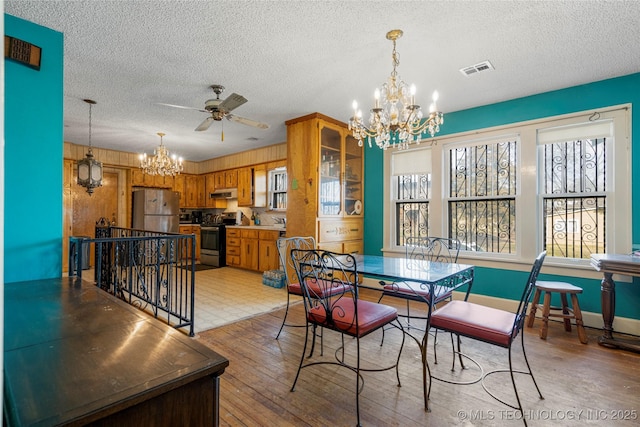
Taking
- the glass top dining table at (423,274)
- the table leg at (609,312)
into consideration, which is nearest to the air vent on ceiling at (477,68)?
the glass top dining table at (423,274)

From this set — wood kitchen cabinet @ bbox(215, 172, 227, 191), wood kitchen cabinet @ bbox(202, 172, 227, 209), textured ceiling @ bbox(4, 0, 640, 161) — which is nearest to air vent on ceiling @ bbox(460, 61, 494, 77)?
textured ceiling @ bbox(4, 0, 640, 161)

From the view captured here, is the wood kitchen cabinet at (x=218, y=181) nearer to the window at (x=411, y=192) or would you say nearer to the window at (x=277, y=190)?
the window at (x=277, y=190)

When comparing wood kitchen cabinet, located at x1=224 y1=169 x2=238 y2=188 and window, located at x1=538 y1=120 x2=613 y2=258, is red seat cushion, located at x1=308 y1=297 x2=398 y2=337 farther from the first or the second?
wood kitchen cabinet, located at x1=224 y1=169 x2=238 y2=188

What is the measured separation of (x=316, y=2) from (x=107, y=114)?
3.72m

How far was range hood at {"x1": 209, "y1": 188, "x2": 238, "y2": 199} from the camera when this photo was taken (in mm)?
7258

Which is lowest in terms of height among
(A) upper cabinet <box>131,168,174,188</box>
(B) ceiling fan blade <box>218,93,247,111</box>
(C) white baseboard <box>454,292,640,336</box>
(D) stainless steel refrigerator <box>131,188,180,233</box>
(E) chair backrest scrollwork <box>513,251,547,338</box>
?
(C) white baseboard <box>454,292,640,336</box>

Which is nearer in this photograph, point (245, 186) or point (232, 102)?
point (232, 102)

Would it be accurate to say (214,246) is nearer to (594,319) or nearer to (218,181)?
(218,181)

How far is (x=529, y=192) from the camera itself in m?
3.59

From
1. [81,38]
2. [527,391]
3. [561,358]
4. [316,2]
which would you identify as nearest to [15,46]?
[81,38]

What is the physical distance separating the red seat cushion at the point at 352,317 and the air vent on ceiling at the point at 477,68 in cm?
237

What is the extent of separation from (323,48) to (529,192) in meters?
2.81

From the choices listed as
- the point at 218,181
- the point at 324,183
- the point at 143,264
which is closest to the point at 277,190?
the point at 218,181

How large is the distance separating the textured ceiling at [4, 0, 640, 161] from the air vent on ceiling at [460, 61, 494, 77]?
0.06 meters
